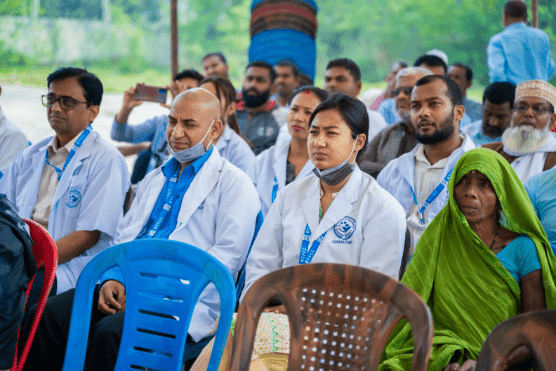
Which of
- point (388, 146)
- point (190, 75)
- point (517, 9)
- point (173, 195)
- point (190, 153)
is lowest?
point (173, 195)

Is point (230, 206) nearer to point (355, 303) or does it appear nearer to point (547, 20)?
point (355, 303)

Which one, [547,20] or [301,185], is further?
[547,20]

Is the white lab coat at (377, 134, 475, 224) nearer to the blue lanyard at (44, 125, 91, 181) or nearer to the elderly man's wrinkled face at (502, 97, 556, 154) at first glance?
the elderly man's wrinkled face at (502, 97, 556, 154)

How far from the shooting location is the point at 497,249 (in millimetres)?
2305

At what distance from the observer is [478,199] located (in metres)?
2.31

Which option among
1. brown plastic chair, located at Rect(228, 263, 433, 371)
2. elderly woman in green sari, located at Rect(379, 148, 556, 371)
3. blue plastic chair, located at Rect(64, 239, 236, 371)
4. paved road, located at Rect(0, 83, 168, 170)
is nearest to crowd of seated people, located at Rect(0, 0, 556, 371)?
elderly woman in green sari, located at Rect(379, 148, 556, 371)

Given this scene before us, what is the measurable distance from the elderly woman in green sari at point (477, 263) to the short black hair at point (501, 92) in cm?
250

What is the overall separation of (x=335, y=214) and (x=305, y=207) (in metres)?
0.17

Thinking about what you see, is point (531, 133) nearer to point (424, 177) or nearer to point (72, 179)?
point (424, 177)

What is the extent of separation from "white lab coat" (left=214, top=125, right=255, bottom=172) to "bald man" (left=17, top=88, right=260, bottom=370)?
3.73 feet

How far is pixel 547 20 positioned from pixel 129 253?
284 inches

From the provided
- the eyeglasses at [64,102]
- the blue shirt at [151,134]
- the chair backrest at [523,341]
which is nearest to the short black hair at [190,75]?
the blue shirt at [151,134]

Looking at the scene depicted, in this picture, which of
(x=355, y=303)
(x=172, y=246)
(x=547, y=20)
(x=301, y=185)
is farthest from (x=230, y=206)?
(x=547, y=20)

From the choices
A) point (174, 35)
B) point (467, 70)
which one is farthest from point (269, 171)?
point (467, 70)
